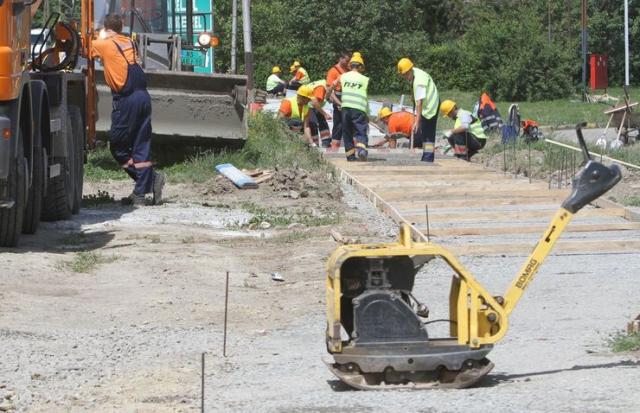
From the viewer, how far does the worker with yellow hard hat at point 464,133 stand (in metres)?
20.9

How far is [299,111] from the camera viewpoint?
24.2 metres

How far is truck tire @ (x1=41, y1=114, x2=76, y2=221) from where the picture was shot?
1347 cm

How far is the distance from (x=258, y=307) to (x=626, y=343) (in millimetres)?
3033

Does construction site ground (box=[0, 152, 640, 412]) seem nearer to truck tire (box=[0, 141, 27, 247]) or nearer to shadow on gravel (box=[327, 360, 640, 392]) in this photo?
A: shadow on gravel (box=[327, 360, 640, 392])

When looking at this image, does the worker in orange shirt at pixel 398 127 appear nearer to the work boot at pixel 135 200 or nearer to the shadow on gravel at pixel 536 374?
the work boot at pixel 135 200

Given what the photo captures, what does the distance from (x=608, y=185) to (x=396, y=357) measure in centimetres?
147

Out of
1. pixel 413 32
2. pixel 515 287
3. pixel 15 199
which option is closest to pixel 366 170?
pixel 15 199

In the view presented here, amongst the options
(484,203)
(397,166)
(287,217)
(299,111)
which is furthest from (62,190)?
(299,111)

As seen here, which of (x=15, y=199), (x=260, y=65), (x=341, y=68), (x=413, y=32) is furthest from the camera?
(x=413, y=32)

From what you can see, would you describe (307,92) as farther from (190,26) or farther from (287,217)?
(287,217)

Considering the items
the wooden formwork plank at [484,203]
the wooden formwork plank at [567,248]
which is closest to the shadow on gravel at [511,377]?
the wooden formwork plank at [567,248]

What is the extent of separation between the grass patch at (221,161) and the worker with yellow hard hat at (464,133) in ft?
7.98

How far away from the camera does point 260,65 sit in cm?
5419

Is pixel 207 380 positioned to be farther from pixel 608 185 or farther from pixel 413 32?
pixel 413 32
